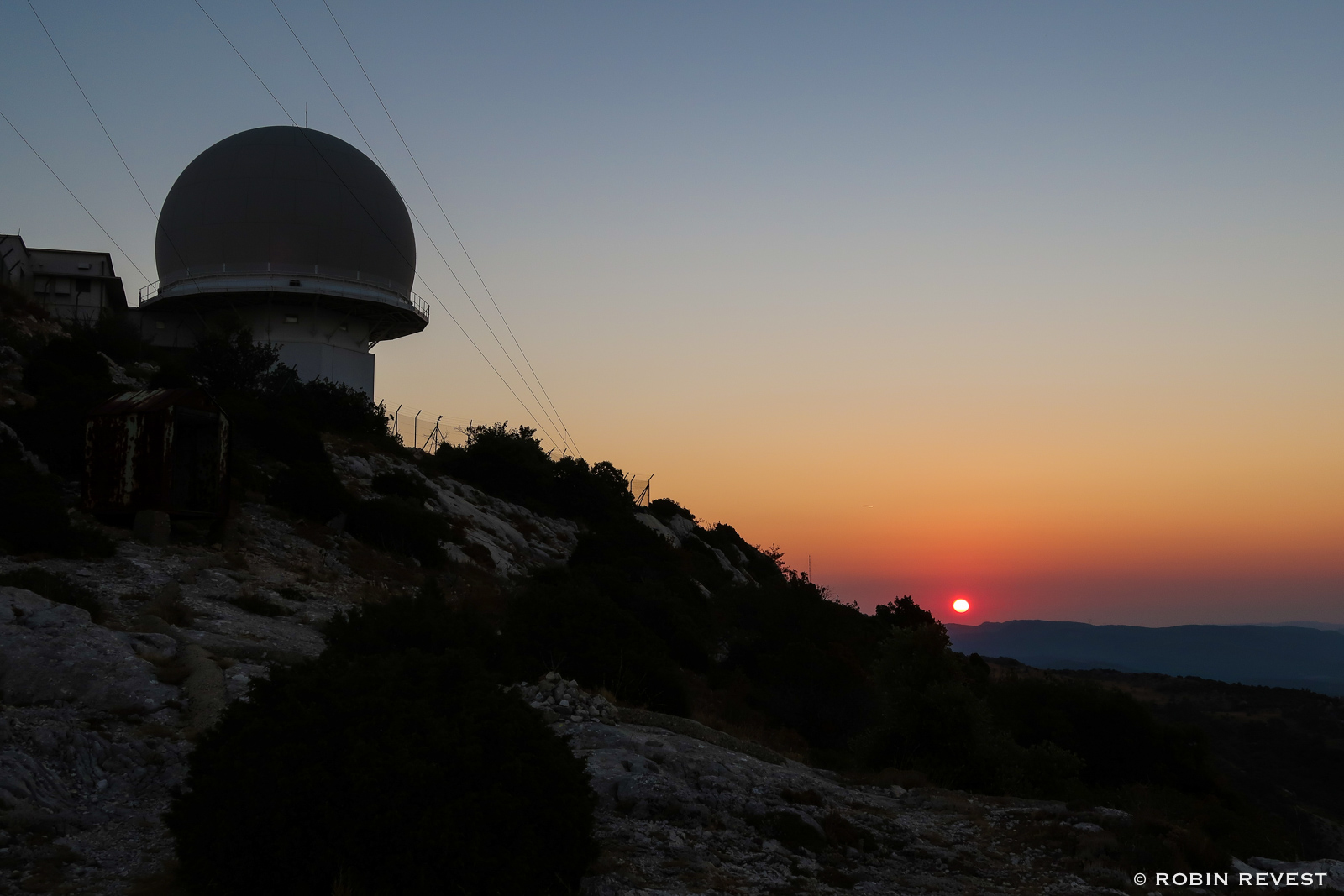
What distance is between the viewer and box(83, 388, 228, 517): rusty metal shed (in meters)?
19.7

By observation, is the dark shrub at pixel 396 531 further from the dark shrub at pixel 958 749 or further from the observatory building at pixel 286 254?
the observatory building at pixel 286 254

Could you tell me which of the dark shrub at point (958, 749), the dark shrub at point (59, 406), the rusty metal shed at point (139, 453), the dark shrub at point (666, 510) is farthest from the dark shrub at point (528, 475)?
the dark shrub at point (958, 749)

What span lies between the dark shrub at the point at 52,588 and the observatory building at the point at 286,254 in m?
29.7

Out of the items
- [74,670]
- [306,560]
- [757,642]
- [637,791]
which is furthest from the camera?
[757,642]

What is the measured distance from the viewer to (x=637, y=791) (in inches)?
402

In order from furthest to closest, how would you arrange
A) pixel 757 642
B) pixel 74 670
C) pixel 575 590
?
pixel 757 642, pixel 575 590, pixel 74 670

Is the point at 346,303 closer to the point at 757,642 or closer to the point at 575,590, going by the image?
the point at 757,642

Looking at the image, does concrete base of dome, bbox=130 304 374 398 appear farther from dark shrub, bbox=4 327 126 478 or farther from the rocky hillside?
dark shrub, bbox=4 327 126 478

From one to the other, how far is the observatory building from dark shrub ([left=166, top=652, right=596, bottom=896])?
38305mm

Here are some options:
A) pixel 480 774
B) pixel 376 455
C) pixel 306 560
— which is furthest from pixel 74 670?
pixel 376 455

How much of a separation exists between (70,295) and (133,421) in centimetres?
3250

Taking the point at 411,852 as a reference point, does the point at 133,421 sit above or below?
above

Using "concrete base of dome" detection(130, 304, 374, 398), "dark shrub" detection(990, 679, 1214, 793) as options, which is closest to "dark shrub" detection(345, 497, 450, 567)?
"dark shrub" detection(990, 679, 1214, 793)

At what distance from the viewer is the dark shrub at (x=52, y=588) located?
44.7 feet
